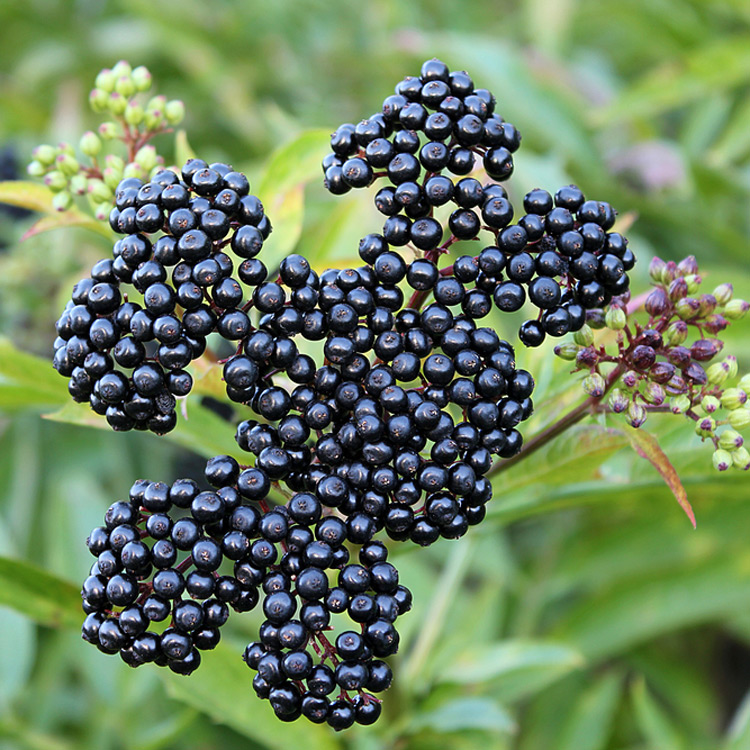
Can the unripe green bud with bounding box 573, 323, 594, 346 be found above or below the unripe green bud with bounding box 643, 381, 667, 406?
above

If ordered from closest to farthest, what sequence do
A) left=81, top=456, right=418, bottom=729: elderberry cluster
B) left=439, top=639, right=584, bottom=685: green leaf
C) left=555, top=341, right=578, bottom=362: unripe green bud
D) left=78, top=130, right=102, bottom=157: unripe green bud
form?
1. left=81, top=456, right=418, bottom=729: elderberry cluster
2. left=555, top=341, right=578, bottom=362: unripe green bud
3. left=78, top=130, right=102, bottom=157: unripe green bud
4. left=439, top=639, right=584, bottom=685: green leaf

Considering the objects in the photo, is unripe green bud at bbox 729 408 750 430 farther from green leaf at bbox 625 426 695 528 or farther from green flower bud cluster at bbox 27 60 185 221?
green flower bud cluster at bbox 27 60 185 221

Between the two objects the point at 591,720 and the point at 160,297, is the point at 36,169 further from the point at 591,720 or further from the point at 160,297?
the point at 591,720

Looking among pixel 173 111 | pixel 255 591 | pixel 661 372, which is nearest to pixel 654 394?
pixel 661 372

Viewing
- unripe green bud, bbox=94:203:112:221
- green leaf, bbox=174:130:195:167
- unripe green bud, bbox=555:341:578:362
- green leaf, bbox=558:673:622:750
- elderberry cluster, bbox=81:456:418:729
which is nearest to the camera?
elderberry cluster, bbox=81:456:418:729

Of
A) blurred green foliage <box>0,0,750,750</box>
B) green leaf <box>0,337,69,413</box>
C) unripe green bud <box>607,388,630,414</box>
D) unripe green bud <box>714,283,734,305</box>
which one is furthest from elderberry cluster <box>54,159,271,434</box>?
unripe green bud <box>714,283,734,305</box>

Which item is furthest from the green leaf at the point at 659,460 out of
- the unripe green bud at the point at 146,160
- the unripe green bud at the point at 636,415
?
the unripe green bud at the point at 146,160

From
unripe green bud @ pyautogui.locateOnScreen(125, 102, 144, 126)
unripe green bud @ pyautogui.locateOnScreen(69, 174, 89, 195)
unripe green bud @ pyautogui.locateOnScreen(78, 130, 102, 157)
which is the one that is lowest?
unripe green bud @ pyautogui.locateOnScreen(69, 174, 89, 195)

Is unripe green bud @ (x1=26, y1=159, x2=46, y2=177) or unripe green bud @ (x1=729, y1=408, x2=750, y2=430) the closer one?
unripe green bud @ (x1=729, y1=408, x2=750, y2=430)
